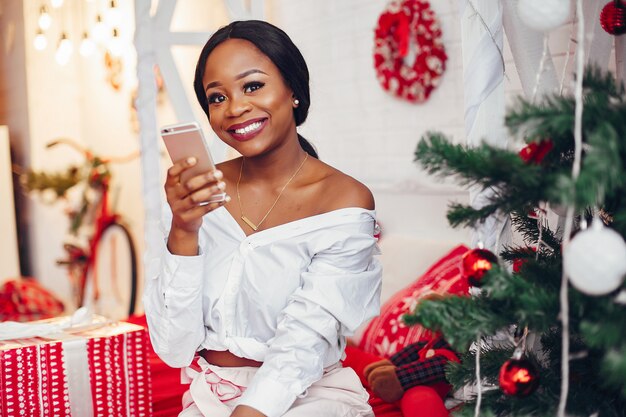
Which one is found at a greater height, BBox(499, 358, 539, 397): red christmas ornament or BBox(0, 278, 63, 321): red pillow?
BBox(499, 358, 539, 397): red christmas ornament

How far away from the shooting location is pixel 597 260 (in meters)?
0.83

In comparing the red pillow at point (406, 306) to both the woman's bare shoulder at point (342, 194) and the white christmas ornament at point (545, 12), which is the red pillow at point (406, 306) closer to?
the woman's bare shoulder at point (342, 194)

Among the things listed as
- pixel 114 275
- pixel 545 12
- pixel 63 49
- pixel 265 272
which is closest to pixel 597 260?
pixel 545 12

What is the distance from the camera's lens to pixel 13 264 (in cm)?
561

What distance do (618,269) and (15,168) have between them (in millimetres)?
5642

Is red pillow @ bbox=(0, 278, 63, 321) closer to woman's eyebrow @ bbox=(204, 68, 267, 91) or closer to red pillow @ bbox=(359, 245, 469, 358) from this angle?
red pillow @ bbox=(359, 245, 469, 358)

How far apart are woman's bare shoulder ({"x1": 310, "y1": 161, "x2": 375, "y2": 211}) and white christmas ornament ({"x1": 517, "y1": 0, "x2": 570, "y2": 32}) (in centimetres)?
62

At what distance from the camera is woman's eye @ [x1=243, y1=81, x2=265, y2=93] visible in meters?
1.53

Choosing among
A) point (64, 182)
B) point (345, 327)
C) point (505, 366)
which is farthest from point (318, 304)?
point (64, 182)

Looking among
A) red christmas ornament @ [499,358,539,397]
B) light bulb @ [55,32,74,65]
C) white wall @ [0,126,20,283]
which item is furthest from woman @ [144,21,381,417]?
white wall @ [0,126,20,283]

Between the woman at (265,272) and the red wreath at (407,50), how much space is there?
4.68 feet

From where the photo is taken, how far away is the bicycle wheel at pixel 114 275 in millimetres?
5223

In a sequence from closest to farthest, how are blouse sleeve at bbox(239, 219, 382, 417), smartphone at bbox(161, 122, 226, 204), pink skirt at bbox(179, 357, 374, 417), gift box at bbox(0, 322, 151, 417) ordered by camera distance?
smartphone at bbox(161, 122, 226, 204)
blouse sleeve at bbox(239, 219, 382, 417)
pink skirt at bbox(179, 357, 374, 417)
gift box at bbox(0, 322, 151, 417)

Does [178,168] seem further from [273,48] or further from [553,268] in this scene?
[553,268]
